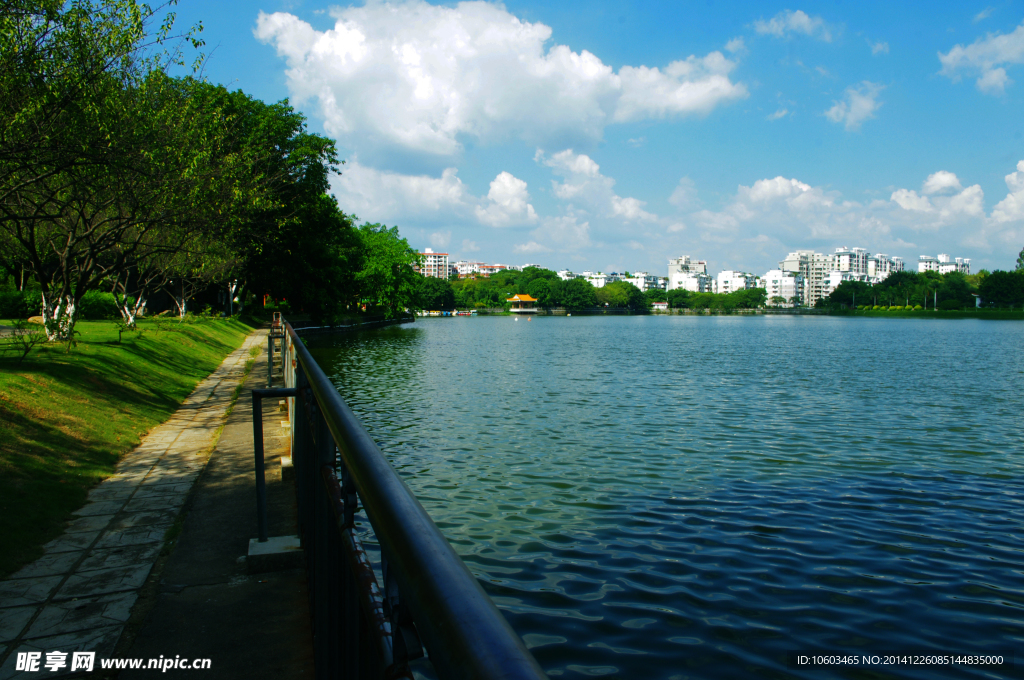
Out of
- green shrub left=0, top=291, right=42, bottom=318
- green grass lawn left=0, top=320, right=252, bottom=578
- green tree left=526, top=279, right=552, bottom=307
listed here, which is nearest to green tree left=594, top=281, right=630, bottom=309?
green tree left=526, top=279, right=552, bottom=307

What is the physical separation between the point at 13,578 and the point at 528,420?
491 inches

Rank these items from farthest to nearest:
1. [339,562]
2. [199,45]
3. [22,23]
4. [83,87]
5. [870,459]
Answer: [199,45] < [870,459] < [83,87] < [22,23] < [339,562]

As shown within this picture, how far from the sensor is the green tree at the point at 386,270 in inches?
2591

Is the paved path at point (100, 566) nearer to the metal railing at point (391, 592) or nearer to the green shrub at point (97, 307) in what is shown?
the metal railing at point (391, 592)

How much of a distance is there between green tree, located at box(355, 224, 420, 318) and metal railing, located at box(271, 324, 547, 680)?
60.8 m

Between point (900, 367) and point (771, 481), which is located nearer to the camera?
point (771, 481)

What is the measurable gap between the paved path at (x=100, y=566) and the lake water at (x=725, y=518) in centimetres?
320

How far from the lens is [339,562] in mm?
2037

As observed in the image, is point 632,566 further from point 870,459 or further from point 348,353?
point 348,353

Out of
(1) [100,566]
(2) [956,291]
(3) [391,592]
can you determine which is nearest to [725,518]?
(1) [100,566]

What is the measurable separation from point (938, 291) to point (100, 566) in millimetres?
184888

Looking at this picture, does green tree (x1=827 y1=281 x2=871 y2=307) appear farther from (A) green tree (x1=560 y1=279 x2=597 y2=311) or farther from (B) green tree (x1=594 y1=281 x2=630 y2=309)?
(A) green tree (x1=560 y1=279 x2=597 y2=311)

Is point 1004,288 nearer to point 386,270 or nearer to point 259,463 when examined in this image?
point 386,270

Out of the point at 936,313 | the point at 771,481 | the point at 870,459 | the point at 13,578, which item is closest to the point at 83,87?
the point at 13,578
